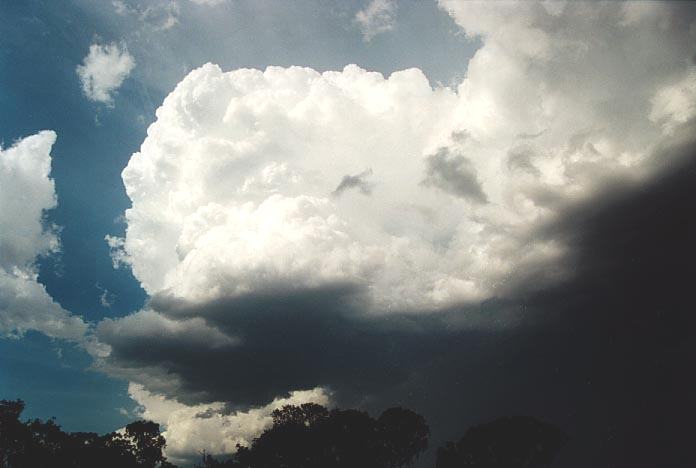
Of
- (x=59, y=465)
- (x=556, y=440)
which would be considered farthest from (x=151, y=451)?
(x=556, y=440)

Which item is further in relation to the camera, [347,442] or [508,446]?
[347,442]

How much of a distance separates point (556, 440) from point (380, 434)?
21945 mm

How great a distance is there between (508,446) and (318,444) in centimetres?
2425

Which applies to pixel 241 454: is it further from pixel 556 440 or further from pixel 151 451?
pixel 556 440

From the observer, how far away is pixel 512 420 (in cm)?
5688

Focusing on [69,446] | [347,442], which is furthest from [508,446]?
[69,446]

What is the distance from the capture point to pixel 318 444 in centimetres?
6109

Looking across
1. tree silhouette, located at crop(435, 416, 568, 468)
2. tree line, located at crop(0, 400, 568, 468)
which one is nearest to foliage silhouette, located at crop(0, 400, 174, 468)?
tree line, located at crop(0, 400, 568, 468)

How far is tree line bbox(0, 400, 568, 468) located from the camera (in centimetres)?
5506

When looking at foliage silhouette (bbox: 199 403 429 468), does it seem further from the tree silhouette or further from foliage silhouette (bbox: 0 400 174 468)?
foliage silhouette (bbox: 0 400 174 468)

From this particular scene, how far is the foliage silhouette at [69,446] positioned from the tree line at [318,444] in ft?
0.33

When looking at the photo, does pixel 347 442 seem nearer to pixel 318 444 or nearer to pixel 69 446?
pixel 318 444

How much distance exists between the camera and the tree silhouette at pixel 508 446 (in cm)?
5397

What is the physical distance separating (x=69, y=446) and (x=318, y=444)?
3251cm
